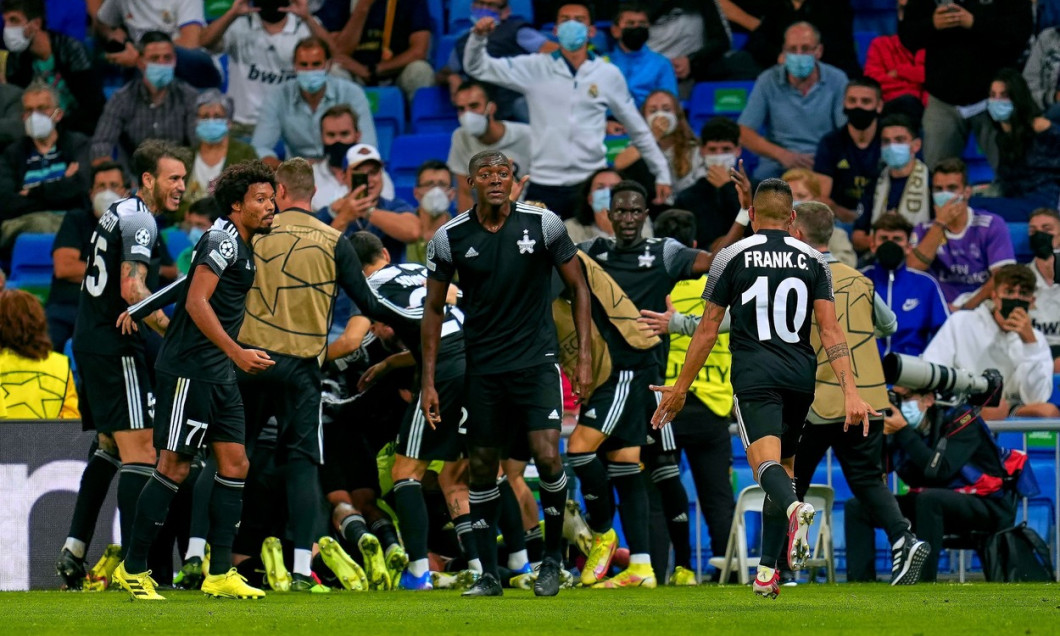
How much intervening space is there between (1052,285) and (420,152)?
6280 millimetres

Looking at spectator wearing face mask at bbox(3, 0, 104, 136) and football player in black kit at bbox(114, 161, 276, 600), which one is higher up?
spectator wearing face mask at bbox(3, 0, 104, 136)

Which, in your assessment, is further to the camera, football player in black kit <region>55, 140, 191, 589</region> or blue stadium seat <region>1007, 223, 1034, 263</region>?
blue stadium seat <region>1007, 223, 1034, 263</region>

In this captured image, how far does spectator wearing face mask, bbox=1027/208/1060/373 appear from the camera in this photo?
13484 mm

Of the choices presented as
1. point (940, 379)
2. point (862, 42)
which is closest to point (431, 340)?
point (940, 379)

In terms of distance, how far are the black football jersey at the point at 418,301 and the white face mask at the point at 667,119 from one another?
484 cm

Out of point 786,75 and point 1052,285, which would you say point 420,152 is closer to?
point 786,75

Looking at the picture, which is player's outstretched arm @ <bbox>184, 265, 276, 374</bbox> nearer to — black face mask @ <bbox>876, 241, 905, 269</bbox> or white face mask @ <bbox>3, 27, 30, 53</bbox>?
black face mask @ <bbox>876, 241, 905, 269</bbox>

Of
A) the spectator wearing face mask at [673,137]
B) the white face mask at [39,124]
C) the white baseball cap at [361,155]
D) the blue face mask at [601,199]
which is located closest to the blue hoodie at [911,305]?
the blue face mask at [601,199]

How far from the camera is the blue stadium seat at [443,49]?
17.7m

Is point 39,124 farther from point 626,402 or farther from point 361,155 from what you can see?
point 626,402

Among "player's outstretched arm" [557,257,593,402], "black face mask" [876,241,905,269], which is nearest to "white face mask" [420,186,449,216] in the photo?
"black face mask" [876,241,905,269]

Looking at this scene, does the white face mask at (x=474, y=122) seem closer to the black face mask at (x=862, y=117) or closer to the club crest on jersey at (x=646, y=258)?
the black face mask at (x=862, y=117)

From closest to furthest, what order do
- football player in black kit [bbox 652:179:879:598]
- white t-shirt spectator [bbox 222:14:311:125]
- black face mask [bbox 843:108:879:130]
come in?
football player in black kit [bbox 652:179:879:598] → black face mask [bbox 843:108:879:130] → white t-shirt spectator [bbox 222:14:311:125]

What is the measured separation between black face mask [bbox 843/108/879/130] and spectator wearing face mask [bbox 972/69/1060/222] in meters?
1.04
